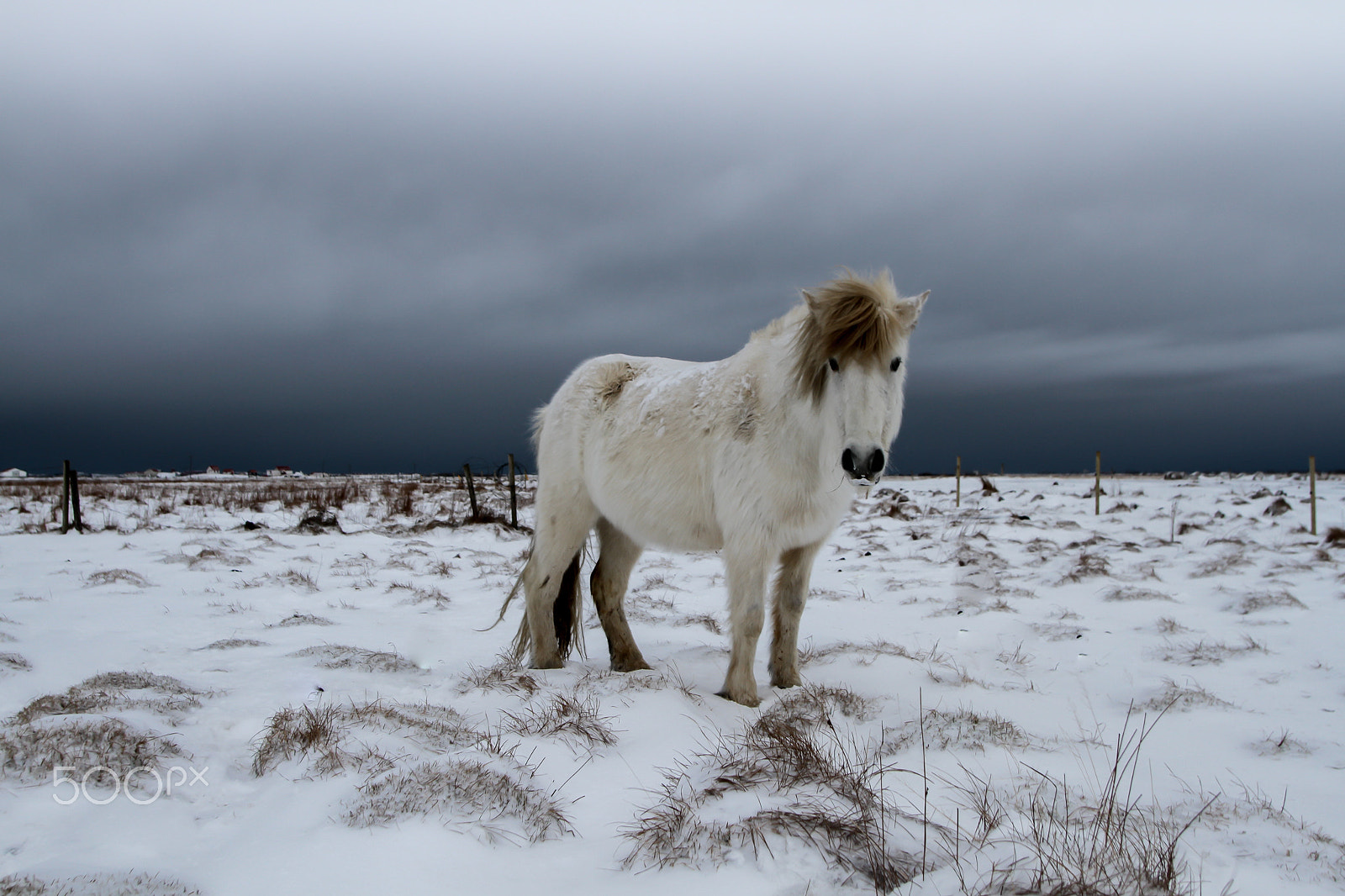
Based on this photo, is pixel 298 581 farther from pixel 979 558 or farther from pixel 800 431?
pixel 979 558

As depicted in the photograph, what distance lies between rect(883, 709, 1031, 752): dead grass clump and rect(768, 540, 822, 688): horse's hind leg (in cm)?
102

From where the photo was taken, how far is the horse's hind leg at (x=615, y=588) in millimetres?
4883

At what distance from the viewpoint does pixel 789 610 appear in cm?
443

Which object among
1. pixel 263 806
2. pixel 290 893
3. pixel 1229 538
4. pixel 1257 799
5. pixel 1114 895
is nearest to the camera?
pixel 1114 895

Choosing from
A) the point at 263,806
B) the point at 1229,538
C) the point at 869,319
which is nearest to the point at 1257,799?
the point at 869,319

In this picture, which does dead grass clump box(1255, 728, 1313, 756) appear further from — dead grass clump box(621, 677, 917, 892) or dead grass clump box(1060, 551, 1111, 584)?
dead grass clump box(1060, 551, 1111, 584)

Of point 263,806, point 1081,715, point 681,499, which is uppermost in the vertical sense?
point 681,499

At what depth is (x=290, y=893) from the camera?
179cm

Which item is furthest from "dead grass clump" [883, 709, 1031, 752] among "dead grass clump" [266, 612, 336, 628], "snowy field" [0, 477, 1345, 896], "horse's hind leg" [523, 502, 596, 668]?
"dead grass clump" [266, 612, 336, 628]

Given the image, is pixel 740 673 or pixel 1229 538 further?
pixel 1229 538

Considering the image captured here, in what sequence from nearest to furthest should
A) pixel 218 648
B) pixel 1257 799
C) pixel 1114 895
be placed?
pixel 1114 895 < pixel 1257 799 < pixel 218 648

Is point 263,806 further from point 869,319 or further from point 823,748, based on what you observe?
point 869,319

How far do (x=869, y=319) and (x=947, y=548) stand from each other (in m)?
8.07

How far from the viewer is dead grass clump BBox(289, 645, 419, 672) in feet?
14.3
